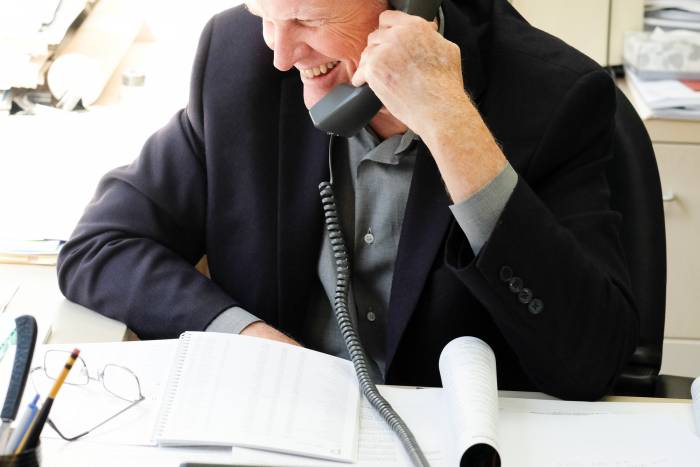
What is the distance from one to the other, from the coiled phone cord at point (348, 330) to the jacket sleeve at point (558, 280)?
0.17 metres

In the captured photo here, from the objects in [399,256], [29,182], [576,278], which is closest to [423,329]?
[399,256]

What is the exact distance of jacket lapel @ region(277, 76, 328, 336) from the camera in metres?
1.43

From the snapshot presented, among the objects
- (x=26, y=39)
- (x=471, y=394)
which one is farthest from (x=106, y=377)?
(x=26, y=39)

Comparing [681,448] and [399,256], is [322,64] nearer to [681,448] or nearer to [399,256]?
[399,256]

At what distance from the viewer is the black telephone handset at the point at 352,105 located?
1276 millimetres

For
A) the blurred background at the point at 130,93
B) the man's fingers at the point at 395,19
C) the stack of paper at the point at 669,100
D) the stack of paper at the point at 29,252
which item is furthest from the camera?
the stack of paper at the point at 669,100

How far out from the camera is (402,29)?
3.96 feet

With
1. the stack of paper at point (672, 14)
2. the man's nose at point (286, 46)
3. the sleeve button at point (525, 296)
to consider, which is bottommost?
the stack of paper at point (672, 14)

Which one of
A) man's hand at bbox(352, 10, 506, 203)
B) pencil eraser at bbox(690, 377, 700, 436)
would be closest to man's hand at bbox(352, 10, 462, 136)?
man's hand at bbox(352, 10, 506, 203)

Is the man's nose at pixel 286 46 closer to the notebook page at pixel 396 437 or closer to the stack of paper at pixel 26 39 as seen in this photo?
the notebook page at pixel 396 437

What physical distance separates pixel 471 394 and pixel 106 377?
425 mm

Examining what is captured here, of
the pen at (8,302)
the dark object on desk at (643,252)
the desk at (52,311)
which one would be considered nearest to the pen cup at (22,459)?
the desk at (52,311)

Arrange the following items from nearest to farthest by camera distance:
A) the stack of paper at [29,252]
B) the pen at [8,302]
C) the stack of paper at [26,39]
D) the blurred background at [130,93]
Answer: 1. the pen at [8,302]
2. the stack of paper at [29,252]
3. the blurred background at [130,93]
4. the stack of paper at [26,39]

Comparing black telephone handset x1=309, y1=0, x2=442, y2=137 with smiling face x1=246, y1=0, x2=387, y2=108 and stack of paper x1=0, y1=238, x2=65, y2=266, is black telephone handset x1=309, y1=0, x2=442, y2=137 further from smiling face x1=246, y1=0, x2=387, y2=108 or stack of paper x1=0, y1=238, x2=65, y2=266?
stack of paper x1=0, y1=238, x2=65, y2=266
